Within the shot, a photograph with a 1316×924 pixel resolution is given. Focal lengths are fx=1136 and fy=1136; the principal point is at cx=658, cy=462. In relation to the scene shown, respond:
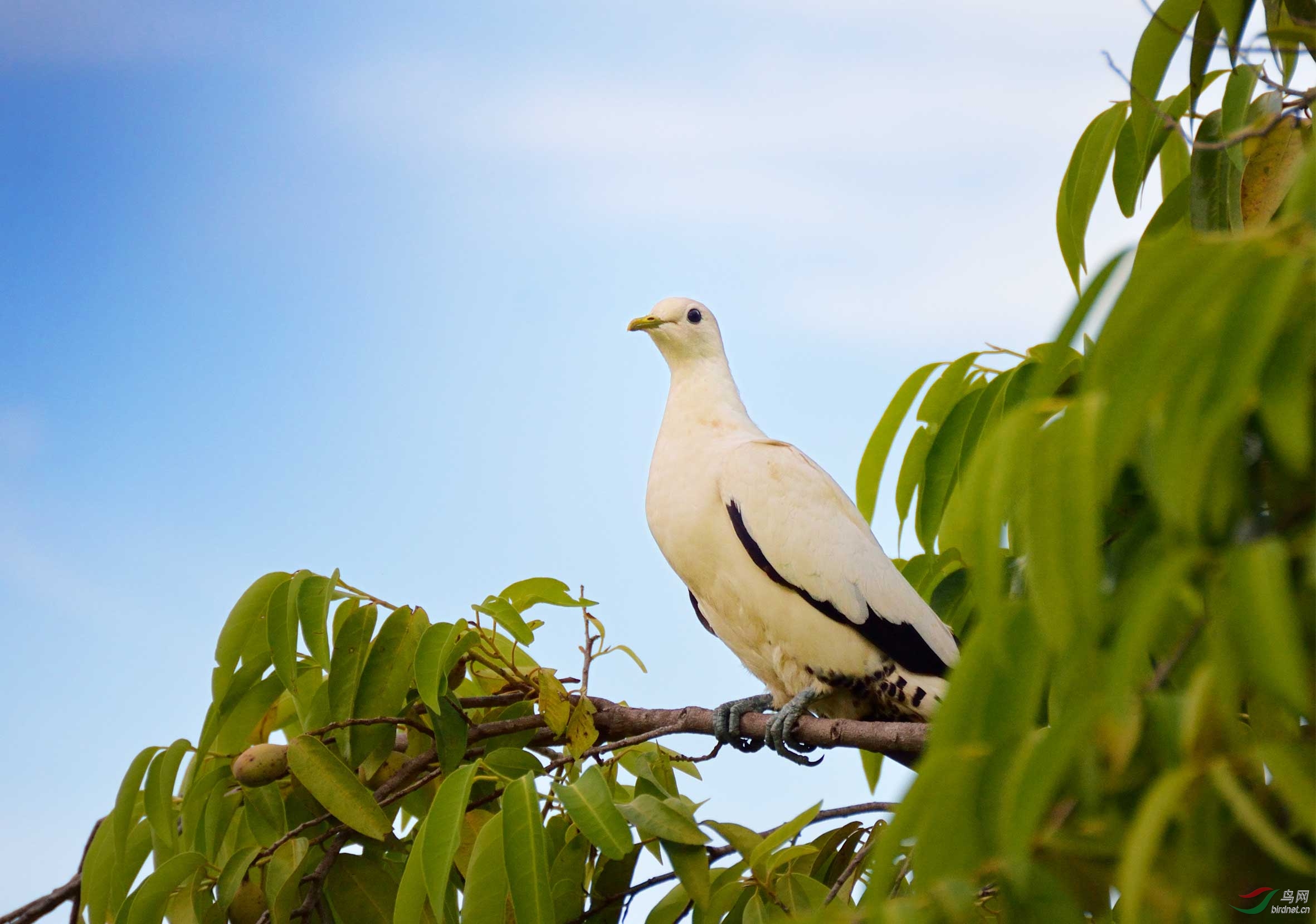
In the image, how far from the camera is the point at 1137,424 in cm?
108

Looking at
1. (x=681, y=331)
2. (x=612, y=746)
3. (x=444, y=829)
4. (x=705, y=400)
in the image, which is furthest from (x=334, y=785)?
(x=681, y=331)

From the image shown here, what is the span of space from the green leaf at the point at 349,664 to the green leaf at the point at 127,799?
0.45m

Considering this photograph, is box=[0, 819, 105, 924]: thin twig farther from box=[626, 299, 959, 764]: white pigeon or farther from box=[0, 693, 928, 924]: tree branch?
box=[626, 299, 959, 764]: white pigeon

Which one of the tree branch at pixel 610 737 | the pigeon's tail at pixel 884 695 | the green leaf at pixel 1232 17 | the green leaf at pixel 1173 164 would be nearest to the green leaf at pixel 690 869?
the tree branch at pixel 610 737

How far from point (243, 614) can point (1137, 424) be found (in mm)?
2356

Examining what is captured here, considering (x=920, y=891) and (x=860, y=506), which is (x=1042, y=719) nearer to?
(x=860, y=506)

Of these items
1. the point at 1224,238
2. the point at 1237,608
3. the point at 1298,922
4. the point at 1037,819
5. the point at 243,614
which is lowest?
the point at 1298,922

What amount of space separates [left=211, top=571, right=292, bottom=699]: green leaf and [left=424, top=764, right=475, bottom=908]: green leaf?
0.85 m

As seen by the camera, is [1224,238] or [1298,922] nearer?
[1224,238]

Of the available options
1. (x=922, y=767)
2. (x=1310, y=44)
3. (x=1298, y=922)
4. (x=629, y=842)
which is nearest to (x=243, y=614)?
(x=629, y=842)

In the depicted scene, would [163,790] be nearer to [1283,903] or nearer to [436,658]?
[436,658]

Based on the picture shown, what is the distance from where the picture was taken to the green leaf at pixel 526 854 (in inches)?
82.3

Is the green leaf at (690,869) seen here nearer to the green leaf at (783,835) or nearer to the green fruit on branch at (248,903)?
the green leaf at (783,835)

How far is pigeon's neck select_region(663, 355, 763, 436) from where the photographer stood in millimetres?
4176
